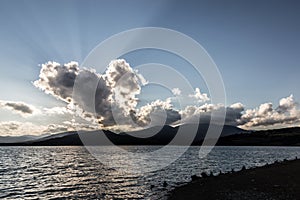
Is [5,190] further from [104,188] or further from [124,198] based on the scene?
[124,198]

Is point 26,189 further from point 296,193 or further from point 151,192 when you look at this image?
point 296,193

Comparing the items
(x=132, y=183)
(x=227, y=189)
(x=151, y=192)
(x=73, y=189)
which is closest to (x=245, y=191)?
(x=227, y=189)

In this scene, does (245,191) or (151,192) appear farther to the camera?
(151,192)

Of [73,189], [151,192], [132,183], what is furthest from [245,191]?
[73,189]

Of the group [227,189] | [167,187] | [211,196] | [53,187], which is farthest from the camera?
[53,187]

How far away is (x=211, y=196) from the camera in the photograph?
29547mm

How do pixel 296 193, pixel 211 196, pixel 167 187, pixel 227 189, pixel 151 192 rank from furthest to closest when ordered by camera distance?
pixel 167 187, pixel 151 192, pixel 227 189, pixel 211 196, pixel 296 193

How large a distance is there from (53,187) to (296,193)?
34947 millimetres

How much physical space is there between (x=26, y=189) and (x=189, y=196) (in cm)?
2691

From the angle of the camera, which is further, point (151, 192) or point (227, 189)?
point (151, 192)

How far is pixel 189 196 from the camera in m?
31.1

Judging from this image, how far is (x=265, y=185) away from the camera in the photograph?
3369 cm

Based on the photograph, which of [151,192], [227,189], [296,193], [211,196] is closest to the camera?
→ [296,193]

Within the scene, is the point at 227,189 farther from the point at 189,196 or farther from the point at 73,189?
the point at 73,189
